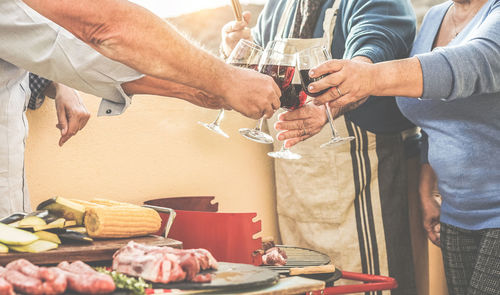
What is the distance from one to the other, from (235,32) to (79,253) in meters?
1.31

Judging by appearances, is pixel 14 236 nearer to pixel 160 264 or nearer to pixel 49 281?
pixel 49 281

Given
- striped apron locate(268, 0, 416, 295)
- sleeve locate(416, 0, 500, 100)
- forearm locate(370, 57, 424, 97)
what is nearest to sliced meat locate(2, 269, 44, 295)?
forearm locate(370, 57, 424, 97)

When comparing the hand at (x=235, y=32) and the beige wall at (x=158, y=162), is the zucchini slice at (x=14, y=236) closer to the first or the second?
the beige wall at (x=158, y=162)

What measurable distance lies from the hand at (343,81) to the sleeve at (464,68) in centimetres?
18

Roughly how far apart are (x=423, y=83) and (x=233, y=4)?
81 cm

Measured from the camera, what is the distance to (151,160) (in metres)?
2.65

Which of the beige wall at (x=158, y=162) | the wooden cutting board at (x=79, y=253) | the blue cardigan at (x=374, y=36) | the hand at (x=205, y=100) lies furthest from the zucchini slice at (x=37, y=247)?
the blue cardigan at (x=374, y=36)

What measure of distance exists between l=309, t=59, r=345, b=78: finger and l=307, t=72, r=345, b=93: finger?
0.02m

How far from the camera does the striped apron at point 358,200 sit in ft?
8.67

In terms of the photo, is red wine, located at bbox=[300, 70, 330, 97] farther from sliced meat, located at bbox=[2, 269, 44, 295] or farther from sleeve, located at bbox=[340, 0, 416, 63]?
sliced meat, located at bbox=[2, 269, 44, 295]

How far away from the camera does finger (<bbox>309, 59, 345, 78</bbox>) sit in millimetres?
1672

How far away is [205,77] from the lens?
1572mm

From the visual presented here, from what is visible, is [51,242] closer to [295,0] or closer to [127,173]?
[127,173]

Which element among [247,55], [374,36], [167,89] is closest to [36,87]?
[167,89]
